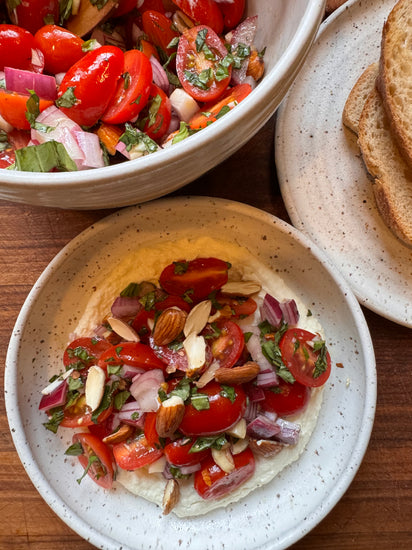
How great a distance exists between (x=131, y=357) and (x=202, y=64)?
64 centimetres

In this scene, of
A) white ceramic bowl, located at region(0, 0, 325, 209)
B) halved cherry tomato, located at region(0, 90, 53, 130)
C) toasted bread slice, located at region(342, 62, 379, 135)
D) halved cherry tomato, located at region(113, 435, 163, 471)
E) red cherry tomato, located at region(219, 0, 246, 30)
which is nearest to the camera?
white ceramic bowl, located at region(0, 0, 325, 209)

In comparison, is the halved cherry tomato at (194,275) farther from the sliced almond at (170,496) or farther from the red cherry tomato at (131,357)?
the sliced almond at (170,496)

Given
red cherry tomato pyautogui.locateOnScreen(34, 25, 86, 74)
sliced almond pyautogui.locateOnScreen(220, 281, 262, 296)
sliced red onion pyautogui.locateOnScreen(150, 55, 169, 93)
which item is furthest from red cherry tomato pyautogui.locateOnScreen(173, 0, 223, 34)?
sliced almond pyautogui.locateOnScreen(220, 281, 262, 296)

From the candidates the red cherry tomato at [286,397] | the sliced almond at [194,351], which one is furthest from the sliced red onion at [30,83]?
the red cherry tomato at [286,397]

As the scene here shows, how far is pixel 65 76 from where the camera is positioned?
0.95 m

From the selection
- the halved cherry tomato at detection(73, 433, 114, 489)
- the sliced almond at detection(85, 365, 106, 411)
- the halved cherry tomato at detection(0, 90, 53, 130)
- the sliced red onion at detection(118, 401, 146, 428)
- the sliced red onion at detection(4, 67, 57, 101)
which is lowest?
the halved cherry tomato at detection(73, 433, 114, 489)

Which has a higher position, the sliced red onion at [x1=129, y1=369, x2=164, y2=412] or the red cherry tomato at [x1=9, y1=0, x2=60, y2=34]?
the red cherry tomato at [x1=9, y1=0, x2=60, y2=34]

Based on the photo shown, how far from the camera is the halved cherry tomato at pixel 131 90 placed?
92 centimetres

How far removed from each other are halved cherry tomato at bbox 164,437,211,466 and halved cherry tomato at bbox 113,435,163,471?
30 millimetres

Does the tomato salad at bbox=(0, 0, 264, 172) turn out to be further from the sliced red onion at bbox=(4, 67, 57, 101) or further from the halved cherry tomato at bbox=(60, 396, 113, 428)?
the halved cherry tomato at bbox=(60, 396, 113, 428)

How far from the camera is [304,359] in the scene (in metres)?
1.13

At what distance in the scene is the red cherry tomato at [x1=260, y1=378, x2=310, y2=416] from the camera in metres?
1.14

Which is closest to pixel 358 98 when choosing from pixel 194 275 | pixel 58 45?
pixel 194 275

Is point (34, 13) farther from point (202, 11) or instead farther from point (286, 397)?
point (286, 397)
